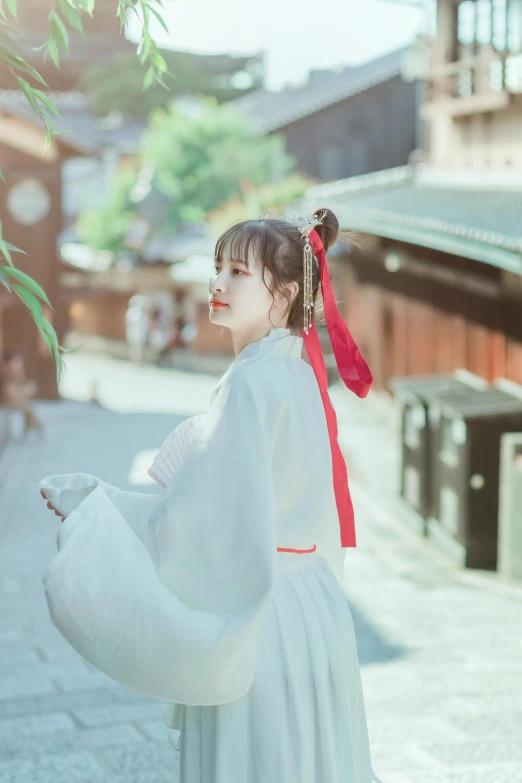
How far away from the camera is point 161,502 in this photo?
8.55 ft

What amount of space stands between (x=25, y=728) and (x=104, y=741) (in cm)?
42

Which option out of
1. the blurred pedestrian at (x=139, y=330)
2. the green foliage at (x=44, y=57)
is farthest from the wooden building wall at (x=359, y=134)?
the green foliage at (x=44, y=57)

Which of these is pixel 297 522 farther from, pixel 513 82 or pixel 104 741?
pixel 513 82

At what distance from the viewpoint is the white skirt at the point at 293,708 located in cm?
267

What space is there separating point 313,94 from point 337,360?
40094mm

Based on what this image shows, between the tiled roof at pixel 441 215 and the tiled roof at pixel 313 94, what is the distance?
18.6 meters

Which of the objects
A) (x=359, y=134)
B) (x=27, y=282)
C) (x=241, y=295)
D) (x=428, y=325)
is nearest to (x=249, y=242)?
(x=241, y=295)

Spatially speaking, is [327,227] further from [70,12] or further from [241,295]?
[70,12]

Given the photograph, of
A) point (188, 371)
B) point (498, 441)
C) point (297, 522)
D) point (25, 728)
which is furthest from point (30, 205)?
point (297, 522)

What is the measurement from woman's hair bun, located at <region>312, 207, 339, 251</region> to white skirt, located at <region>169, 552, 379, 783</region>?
864 millimetres

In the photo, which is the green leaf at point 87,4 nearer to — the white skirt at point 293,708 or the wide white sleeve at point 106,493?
the wide white sleeve at point 106,493

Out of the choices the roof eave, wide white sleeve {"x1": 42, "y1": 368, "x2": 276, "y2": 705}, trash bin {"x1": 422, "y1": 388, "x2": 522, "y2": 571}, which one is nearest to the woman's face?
wide white sleeve {"x1": 42, "y1": 368, "x2": 276, "y2": 705}

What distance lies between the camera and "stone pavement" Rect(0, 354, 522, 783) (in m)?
4.39

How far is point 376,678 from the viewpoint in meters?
5.62
